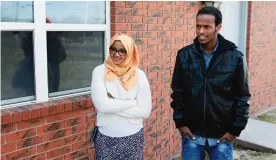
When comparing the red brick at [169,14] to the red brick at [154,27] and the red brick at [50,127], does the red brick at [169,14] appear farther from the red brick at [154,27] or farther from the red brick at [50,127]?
the red brick at [50,127]

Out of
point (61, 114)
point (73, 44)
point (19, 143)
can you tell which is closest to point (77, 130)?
point (61, 114)

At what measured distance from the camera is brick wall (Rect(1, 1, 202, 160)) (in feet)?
9.53

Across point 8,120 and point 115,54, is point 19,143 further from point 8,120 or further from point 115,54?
point 115,54

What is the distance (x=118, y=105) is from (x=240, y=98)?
916 millimetres

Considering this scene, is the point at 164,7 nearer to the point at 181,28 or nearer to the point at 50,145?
the point at 181,28

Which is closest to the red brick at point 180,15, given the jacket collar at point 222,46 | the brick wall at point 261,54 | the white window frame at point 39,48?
the white window frame at point 39,48

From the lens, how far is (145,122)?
4.13 meters

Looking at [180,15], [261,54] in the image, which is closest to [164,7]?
[180,15]

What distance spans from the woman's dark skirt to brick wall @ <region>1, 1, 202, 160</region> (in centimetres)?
56

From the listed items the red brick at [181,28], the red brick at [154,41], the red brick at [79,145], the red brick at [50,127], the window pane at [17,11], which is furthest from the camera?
the red brick at [181,28]

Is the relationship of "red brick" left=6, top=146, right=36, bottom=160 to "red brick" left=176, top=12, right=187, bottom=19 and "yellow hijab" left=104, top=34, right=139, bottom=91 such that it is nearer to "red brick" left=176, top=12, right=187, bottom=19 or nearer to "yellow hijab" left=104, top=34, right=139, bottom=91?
"yellow hijab" left=104, top=34, right=139, bottom=91

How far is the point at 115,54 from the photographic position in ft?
8.84

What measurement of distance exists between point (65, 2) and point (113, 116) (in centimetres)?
125

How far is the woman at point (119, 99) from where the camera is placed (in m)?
2.69
